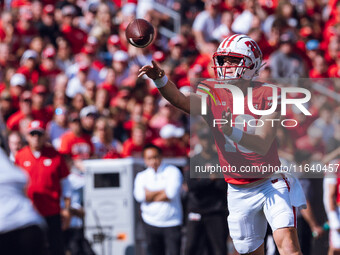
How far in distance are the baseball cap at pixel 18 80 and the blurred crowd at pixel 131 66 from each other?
0.07 ft

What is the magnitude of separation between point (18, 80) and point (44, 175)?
2.49 m

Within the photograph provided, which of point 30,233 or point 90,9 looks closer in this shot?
point 30,233

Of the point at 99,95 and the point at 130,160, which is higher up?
the point at 99,95

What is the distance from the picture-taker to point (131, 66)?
12242 millimetres

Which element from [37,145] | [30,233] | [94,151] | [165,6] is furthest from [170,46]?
[30,233]

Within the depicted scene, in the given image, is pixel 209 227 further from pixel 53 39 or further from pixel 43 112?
pixel 53 39

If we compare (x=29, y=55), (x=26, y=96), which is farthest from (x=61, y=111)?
(x=29, y=55)

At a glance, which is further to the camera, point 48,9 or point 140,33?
point 48,9

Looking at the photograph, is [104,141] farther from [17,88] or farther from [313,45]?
[313,45]

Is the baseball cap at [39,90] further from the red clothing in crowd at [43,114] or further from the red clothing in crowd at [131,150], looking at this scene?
the red clothing in crowd at [131,150]

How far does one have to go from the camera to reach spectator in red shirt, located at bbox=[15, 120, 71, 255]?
8938 millimetres

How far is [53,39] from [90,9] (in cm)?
122

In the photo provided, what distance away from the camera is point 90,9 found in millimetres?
13703

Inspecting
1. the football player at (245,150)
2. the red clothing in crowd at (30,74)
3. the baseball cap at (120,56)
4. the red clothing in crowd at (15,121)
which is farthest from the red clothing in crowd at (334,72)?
the football player at (245,150)
